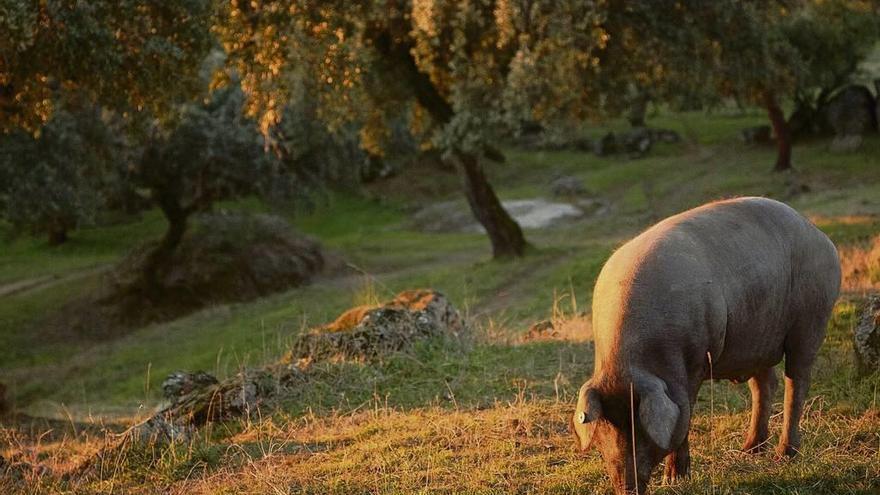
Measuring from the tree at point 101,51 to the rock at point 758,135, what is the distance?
119ft

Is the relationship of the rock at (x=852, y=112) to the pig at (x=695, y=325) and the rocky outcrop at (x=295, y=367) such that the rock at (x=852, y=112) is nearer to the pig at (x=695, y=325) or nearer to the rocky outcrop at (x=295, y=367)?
the rocky outcrop at (x=295, y=367)

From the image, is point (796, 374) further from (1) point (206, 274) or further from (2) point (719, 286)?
(1) point (206, 274)

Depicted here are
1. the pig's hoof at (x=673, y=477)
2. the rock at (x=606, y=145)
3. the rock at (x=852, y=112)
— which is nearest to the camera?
the pig's hoof at (x=673, y=477)

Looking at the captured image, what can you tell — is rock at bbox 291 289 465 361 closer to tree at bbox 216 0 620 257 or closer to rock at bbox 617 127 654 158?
tree at bbox 216 0 620 257

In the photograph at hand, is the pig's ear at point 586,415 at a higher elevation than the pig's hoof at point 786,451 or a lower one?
higher

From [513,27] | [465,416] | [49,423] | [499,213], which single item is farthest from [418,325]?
[499,213]

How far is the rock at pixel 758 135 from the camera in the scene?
158 ft

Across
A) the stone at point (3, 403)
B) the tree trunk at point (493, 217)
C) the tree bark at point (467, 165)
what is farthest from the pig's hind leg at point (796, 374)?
the tree trunk at point (493, 217)

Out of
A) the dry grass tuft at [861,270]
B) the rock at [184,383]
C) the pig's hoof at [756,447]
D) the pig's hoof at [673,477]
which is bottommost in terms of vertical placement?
the dry grass tuft at [861,270]

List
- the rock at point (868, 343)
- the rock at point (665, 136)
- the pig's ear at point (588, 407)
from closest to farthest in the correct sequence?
the pig's ear at point (588, 407)
the rock at point (868, 343)
the rock at point (665, 136)

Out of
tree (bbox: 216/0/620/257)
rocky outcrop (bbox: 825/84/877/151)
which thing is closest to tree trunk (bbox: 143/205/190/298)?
tree (bbox: 216/0/620/257)

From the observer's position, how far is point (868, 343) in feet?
35.0

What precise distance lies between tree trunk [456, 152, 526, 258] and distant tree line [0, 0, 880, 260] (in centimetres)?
4

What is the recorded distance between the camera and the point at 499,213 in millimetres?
29984
